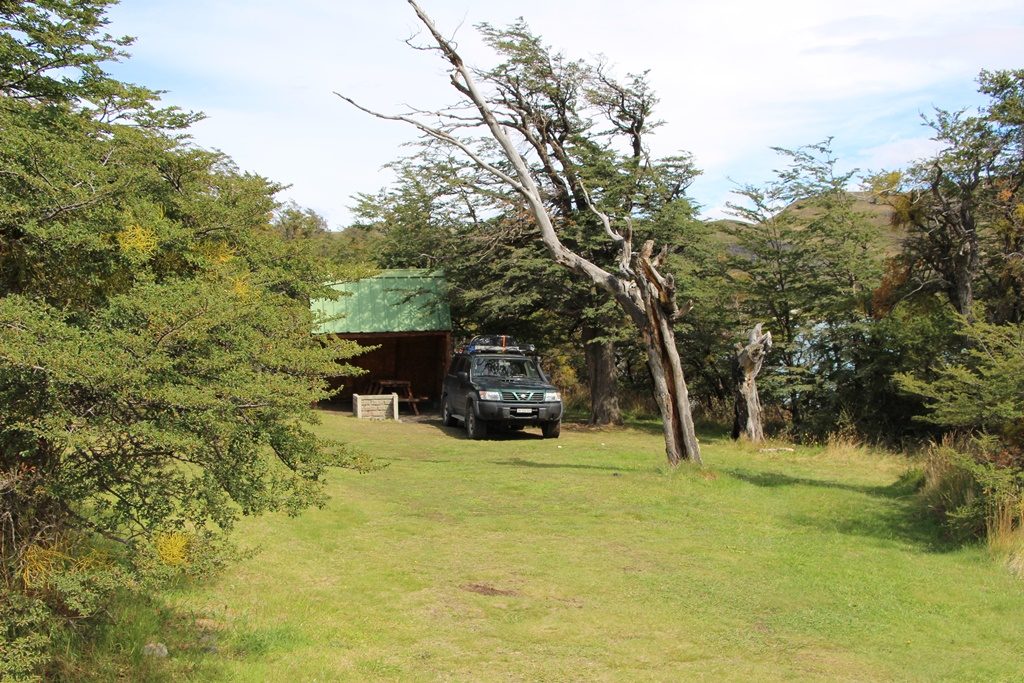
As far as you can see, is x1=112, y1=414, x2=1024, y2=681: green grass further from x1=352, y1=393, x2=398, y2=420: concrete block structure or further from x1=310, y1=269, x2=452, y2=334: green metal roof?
x1=310, y1=269, x2=452, y2=334: green metal roof

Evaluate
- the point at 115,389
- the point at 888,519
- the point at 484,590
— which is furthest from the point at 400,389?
the point at 115,389

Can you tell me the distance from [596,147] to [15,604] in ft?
64.6

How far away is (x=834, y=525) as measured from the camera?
445 inches

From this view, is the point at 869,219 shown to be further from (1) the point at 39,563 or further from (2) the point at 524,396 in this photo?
(1) the point at 39,563

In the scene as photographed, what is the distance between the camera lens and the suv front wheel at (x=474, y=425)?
65.1 feet

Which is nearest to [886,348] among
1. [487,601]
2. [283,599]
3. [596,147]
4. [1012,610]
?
[596,147]

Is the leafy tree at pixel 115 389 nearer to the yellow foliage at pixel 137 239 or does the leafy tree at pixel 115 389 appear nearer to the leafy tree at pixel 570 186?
the yellow foliage at pixel 137 239

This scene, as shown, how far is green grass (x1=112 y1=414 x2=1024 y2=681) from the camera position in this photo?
6.48m

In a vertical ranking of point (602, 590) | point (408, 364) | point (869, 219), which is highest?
point (869, 219)

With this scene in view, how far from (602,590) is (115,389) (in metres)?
4.97

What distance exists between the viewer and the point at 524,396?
786 inches

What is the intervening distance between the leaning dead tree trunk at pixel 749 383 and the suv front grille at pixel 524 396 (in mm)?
4475

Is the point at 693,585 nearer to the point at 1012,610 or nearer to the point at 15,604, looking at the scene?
the point at 1012,610

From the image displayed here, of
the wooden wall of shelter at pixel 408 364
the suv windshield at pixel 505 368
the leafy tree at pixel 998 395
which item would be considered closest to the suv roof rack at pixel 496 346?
the suv windshield at pixel 505 368
